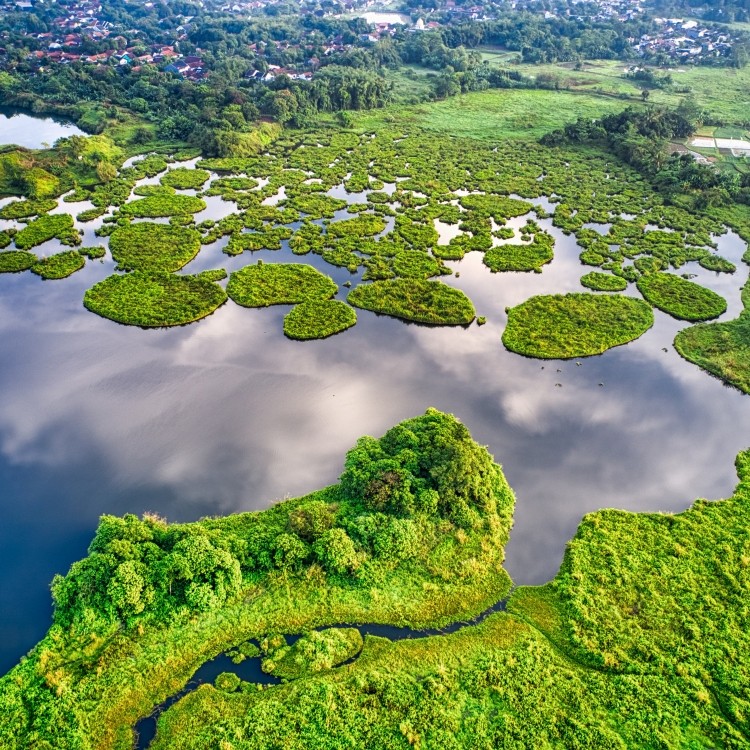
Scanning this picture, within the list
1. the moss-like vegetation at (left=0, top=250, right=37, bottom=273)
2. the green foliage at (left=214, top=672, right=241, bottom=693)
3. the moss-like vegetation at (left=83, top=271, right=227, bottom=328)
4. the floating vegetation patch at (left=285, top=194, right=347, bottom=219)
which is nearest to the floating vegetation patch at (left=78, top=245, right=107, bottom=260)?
the moss-like vegetation at (left=0, top=250, right=37, bottom=273)

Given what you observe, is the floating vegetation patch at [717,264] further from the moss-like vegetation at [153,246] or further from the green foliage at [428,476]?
the moss-like vegetation at [153,246]

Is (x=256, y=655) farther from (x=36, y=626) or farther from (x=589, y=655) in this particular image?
(x=589, y=655)

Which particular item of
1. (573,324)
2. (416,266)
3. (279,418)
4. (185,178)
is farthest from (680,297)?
(185,178)

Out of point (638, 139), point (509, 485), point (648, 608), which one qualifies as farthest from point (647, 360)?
point (638, 139)

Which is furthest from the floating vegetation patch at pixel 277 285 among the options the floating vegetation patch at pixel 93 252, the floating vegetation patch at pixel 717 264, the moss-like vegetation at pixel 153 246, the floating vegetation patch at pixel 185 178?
the floating vegetation patch at pixel 717 264

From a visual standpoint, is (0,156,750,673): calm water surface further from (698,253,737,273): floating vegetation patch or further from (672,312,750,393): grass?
(698,253,737,273): floating vegetation patch

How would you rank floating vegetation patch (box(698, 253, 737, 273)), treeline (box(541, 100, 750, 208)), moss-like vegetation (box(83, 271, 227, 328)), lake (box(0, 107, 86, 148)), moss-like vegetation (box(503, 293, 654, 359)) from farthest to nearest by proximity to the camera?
lake (box(0, 107, 86, 148)) → treeline (box(541, 100, 750, 208)) → floating vegetation patch (box(698, 253, 737, 273)) → moss-like vegetation (box(83, 271, 227, 328)) → moss-like vegetation (box(503, 293, 654, 359))
